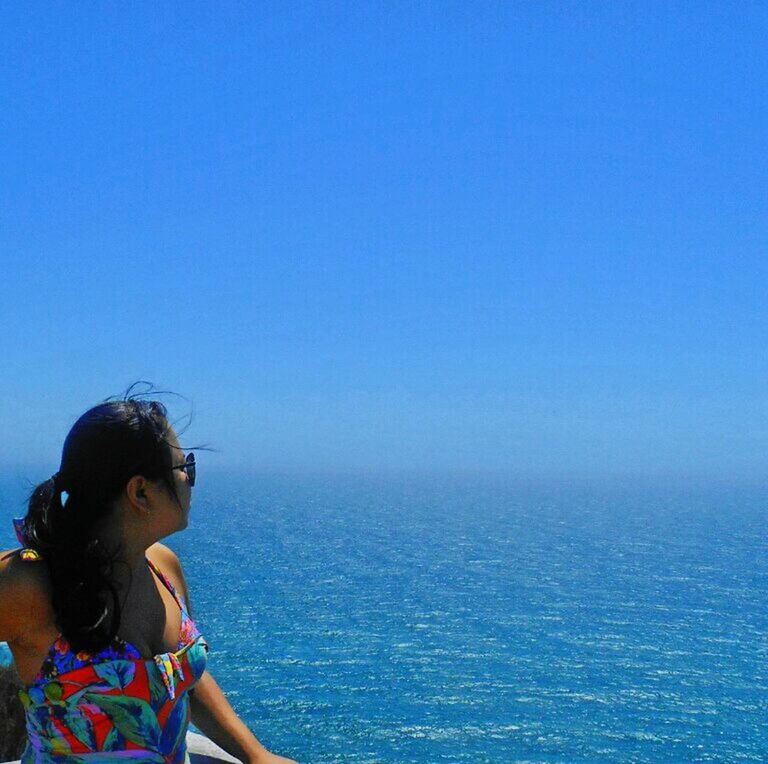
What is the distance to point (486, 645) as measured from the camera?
60.9 meters

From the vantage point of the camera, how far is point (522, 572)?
3647 inches

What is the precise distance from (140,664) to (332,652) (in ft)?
189

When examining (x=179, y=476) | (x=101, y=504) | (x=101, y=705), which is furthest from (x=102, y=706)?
(x=179, y=476)

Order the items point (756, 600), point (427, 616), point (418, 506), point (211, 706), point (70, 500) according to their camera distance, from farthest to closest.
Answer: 1. point (418, 506)
2. point (756, 600)
3. point (427, 616)
4. point (211, 706)
5. point (70, 500)

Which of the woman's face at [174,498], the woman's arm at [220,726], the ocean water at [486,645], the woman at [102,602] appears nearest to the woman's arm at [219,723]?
the woman's arm at [220,726]

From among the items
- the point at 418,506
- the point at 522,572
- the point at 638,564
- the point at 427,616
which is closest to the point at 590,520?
the point at 418,506

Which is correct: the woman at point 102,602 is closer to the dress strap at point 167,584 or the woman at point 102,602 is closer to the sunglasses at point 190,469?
the sunglasses at point 190,469

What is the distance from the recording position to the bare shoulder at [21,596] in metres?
2.50

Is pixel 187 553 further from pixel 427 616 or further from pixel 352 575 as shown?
pixel 427 616

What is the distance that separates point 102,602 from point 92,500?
1.05 feet

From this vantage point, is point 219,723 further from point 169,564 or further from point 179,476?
point 179,476

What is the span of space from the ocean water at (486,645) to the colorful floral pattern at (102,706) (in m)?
40.2

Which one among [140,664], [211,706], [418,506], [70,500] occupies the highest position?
[70,500]

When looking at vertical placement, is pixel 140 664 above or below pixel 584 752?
above
